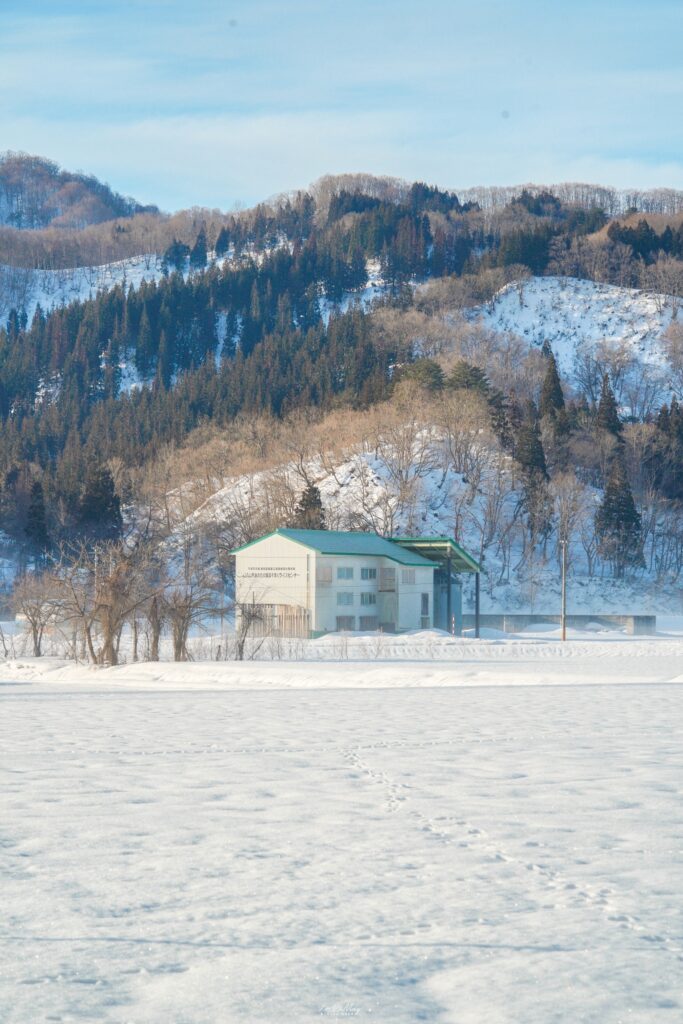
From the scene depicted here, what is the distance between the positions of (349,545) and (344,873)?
164ft

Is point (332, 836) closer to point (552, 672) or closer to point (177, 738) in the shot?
point (177, 738)

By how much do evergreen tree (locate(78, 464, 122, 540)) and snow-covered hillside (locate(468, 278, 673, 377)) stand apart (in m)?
54.6

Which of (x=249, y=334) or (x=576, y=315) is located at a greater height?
(x=249, y=334)

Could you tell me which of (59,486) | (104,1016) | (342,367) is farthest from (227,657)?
(342,367)

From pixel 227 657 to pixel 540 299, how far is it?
97745 mm

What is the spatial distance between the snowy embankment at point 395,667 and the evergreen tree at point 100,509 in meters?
33.5

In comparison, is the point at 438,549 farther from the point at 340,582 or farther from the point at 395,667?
the point at 395,667

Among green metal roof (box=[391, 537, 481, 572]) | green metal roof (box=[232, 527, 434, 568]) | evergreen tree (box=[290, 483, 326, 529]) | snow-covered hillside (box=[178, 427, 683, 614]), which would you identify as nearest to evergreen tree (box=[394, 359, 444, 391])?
snow-covered hillside (box=[178, 427, 683, 614])

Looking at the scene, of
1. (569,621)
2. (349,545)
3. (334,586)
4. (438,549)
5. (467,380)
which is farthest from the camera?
(467,380)

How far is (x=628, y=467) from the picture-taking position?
297 feet

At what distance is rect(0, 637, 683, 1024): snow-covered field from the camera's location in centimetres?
630

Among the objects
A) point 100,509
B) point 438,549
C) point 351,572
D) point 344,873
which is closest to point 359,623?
point 351,572

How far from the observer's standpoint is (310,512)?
73562 millimetres

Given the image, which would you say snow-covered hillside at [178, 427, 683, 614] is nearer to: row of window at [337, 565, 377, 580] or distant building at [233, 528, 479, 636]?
distant building at [233, 528, 479, 636]
